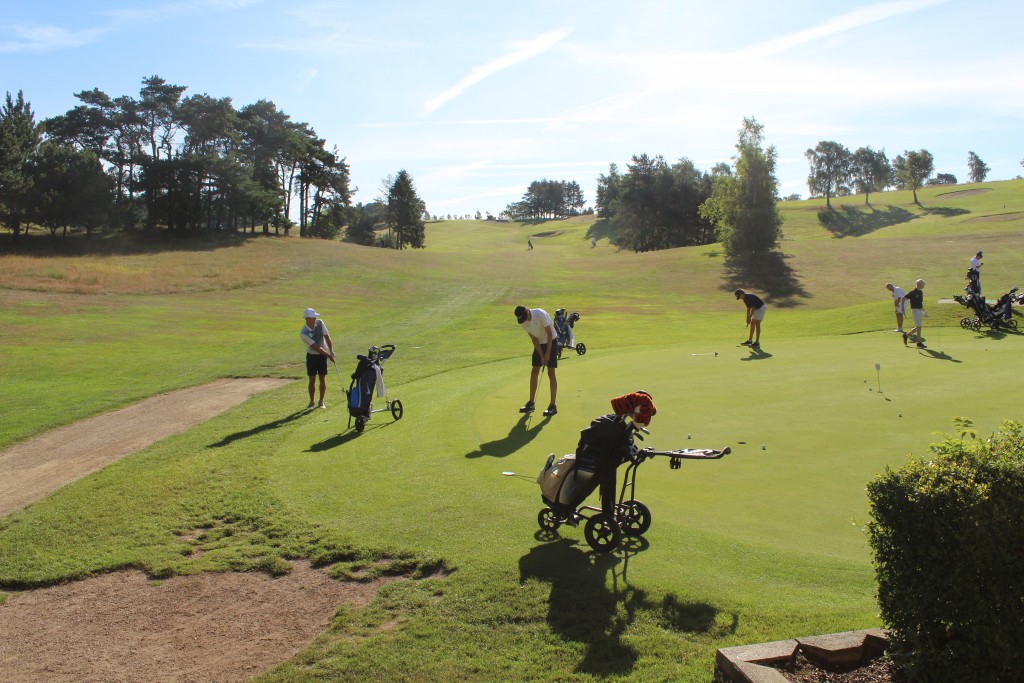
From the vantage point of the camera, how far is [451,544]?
7496 mm

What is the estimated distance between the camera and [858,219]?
11000 centimetres

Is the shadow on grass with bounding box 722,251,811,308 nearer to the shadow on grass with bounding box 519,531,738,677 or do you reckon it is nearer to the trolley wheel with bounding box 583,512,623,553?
the trolley wheel with bounding box 583,512,623,553

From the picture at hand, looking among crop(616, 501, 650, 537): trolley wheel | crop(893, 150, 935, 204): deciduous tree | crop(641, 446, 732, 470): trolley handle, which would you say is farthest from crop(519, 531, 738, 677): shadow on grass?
crop(893, 150, 935, 204): deciduous tree

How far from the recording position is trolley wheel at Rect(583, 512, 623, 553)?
7.00 meters

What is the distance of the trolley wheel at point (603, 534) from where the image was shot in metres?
7.00

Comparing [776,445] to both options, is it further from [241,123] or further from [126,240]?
[241,123]

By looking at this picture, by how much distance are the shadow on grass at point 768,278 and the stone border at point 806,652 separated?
43136 mm

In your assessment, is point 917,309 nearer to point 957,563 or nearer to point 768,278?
point 957,563

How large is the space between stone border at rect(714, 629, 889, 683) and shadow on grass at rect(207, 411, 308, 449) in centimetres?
1030

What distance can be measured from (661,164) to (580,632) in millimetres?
91965

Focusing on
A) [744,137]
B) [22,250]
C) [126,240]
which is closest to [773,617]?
[744,137]

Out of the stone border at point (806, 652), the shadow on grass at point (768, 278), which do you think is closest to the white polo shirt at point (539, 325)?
the stone border at point (806, 652)

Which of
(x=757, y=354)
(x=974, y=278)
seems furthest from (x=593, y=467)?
(x=974, y=278)

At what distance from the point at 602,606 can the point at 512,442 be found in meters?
5.28
